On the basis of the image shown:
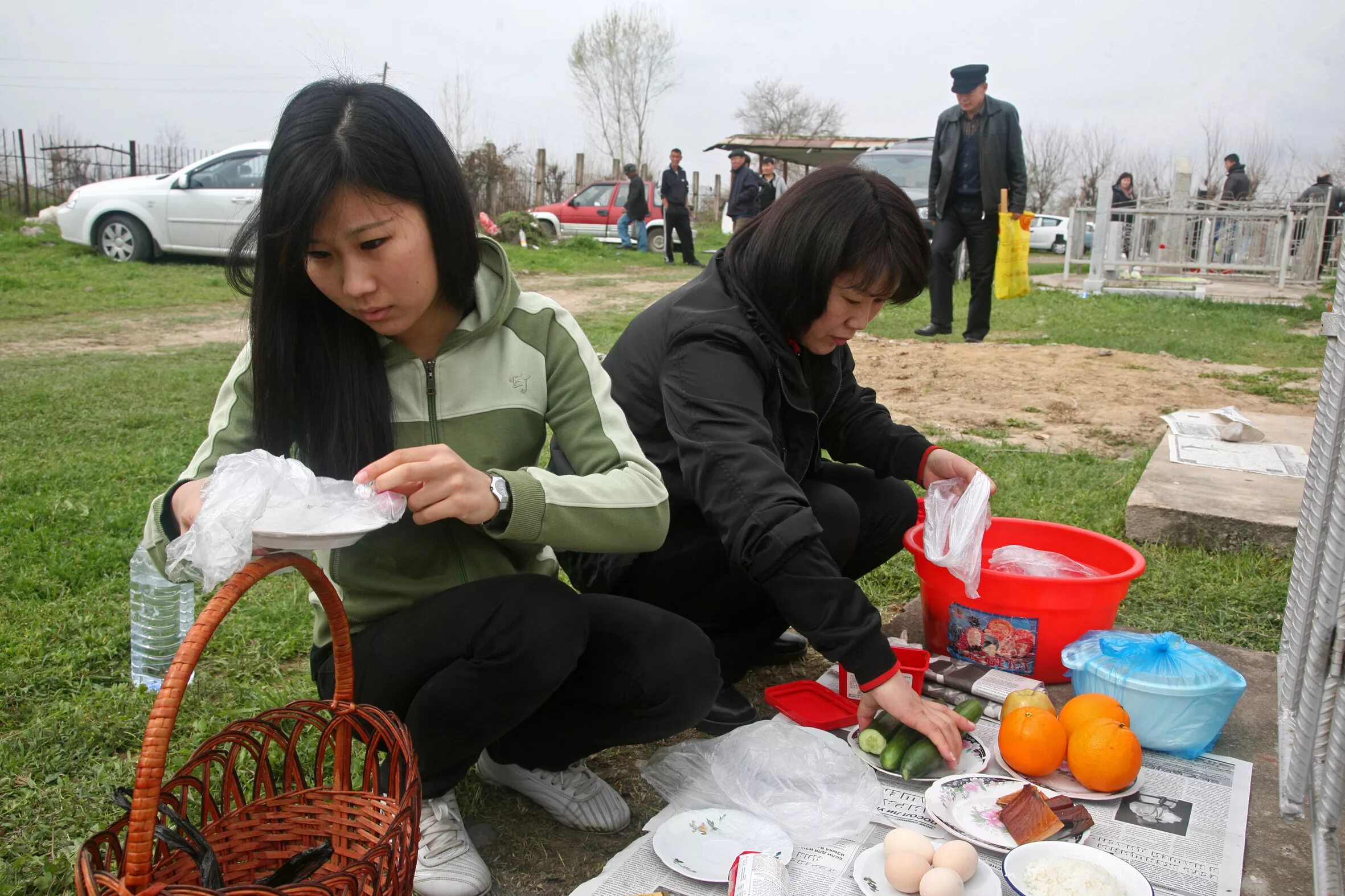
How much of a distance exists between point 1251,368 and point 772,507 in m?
6.51

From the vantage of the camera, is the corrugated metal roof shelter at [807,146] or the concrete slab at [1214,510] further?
the corrugated metal roof shelter at [807,146]

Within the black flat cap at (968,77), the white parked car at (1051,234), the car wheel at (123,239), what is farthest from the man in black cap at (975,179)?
the white parked car at (1051,234)

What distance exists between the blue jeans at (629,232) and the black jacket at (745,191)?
4.11m

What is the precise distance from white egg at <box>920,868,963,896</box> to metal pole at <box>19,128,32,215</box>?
1841cm

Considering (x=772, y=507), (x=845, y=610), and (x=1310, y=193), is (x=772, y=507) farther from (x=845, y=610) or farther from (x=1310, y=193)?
(x=1310, y=193)

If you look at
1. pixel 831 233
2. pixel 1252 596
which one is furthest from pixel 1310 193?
pixel 831 233

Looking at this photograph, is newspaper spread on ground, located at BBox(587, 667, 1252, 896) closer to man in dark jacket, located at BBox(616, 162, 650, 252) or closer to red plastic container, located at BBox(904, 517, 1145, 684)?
red plastic container, located at BBox(904, 517, 1145, 684)

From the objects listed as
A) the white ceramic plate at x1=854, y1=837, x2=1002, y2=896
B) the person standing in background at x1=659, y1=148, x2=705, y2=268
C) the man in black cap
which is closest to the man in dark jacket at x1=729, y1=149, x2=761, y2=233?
the person standing in background at x1=659, y1=148, x2=705, y2=268

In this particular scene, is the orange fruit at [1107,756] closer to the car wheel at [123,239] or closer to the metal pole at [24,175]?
the car wheel at [123,239]

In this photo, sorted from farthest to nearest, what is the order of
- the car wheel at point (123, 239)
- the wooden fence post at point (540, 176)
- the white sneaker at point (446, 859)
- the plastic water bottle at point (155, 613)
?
the wooden fence post at point (540, 176)
the car wheel at point (123, 239)
the plastic water bottle at point (155, 613)
the white sneaker at point (446, 859)

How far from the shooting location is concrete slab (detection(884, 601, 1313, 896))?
1.70 meters

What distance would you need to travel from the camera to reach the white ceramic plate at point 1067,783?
1.89 metres

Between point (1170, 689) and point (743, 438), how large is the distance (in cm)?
100

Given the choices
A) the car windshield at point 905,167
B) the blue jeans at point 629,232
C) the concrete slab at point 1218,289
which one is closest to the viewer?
the concrete slab at point 1218,289
